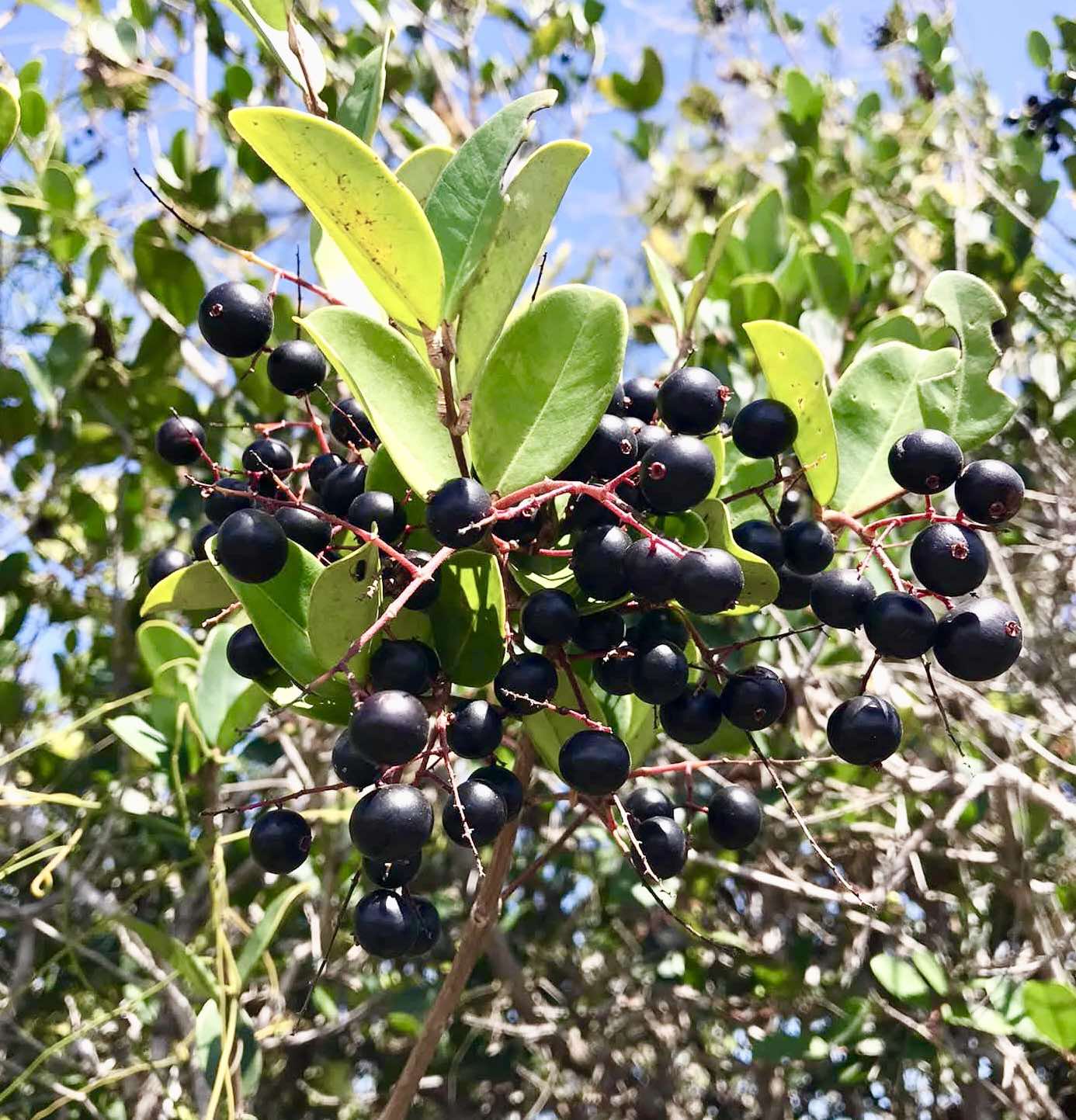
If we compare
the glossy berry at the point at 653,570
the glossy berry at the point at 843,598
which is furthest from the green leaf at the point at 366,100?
the glossy berry at the point at 843,598

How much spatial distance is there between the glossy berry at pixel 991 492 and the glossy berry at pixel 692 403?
23 cm

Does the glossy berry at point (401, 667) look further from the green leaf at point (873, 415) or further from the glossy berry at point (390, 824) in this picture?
the green leaf at point (873, 415)

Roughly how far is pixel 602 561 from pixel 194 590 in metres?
0.46

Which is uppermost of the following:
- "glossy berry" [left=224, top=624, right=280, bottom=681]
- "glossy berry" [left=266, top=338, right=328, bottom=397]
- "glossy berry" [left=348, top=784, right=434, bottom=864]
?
"glossy berry" [left=266, top=338, right=328, bottom=397]

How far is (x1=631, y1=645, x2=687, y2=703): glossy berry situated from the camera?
2.93 feet

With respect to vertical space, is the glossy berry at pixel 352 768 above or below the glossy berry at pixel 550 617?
below

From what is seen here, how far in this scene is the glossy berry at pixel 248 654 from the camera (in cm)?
100

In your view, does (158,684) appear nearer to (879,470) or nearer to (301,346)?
(301,346)

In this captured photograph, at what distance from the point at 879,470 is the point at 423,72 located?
2.38 metres

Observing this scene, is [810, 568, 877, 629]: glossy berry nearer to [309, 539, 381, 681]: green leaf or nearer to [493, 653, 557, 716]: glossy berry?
[493, 653, 557, 716]: glossy berry

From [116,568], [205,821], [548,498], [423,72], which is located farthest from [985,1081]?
[423,72]

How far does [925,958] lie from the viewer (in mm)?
1794

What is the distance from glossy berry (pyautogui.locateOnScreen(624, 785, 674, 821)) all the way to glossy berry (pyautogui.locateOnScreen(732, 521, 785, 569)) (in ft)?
0.88

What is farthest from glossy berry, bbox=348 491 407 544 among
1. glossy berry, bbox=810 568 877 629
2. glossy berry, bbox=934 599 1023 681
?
glossy berry, bbox=934 599 1023 681
